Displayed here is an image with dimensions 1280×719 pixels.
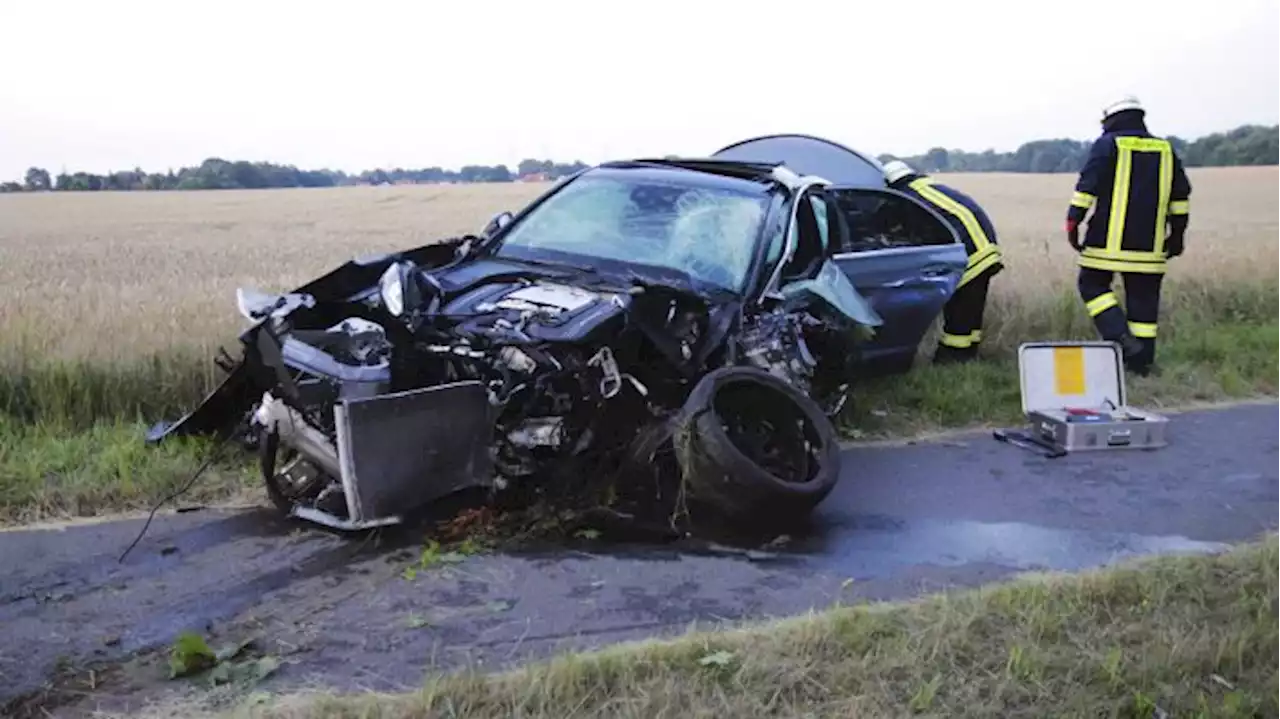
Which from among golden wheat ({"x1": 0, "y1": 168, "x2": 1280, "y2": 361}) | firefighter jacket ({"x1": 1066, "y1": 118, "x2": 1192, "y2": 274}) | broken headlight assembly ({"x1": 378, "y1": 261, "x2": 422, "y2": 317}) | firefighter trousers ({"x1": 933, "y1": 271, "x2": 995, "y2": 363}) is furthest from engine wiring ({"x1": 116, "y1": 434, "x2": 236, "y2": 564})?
firefighter jacket ({"x1": 1066, "y1": 118, "x2": 1192, "y2": 274})

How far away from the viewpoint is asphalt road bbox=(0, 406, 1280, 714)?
3906mm

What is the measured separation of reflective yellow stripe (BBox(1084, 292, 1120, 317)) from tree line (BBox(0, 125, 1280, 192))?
74.6 feet

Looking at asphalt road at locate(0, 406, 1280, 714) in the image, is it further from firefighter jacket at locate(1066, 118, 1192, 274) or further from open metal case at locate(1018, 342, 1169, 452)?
firefighter jacket at locate(1066, 118, 1192, 274)

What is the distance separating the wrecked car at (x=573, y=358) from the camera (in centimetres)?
498

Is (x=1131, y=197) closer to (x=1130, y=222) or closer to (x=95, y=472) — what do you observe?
(x=1130, y=222)

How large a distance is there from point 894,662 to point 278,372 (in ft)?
9.20

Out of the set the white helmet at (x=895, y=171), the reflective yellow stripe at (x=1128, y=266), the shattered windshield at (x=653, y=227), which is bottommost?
the reflective yellow stripe at (x=1128, y=266)

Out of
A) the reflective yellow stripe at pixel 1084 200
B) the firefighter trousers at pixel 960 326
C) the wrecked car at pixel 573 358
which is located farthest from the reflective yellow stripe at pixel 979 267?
the wrecked car at pixel 573 358

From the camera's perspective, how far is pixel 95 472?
565 centimetres

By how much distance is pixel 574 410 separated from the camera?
525 centimetres

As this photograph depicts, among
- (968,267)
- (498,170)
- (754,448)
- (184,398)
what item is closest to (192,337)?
(184,398)

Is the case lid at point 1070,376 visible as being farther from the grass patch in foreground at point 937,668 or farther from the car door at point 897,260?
the grass patch in foreground at point 937,668

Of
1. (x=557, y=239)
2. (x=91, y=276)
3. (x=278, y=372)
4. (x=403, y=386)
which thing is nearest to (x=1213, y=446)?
(x=557, y=239)

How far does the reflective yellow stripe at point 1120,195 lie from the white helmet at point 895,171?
143cm
